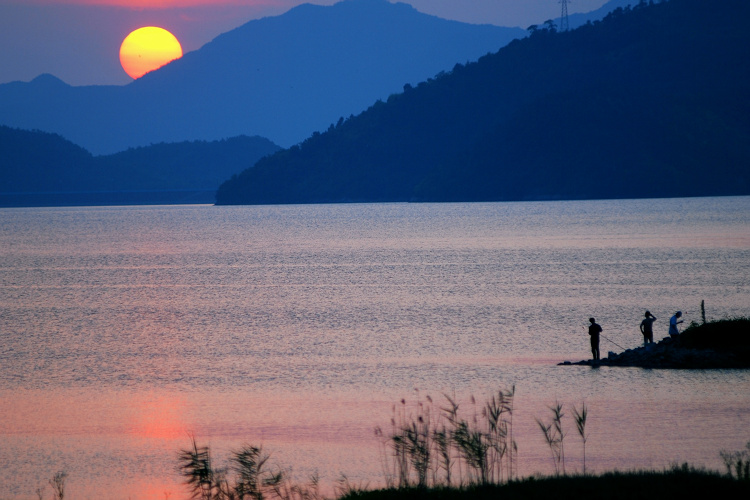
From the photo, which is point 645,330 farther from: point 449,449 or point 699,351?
point 449,449

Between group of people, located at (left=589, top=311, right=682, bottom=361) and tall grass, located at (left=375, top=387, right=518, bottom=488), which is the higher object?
group of people, located at (left=589, top=311, right=682, bottom=361)

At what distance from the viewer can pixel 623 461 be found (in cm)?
2214

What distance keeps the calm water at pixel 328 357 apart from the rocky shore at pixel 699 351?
0.97 m

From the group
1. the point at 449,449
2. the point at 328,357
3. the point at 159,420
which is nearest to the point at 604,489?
the point at 449,449

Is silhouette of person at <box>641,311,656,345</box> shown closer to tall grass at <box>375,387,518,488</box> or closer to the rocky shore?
the rocky shore

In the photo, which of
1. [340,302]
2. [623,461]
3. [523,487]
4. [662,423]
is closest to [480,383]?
[662,423]

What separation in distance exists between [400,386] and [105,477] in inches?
469

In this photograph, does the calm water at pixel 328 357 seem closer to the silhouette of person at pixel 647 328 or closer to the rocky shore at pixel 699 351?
the rocky shore at pixel 699 351

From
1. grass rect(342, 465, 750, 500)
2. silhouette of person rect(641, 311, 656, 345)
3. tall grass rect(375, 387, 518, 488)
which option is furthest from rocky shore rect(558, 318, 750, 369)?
grass rect(342, 465, 750, 500)

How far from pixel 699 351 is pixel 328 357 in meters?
14.5

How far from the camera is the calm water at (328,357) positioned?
80.6 ft

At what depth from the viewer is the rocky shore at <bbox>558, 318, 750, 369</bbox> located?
33.4 meters

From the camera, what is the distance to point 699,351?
111 ft

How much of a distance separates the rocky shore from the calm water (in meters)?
0.97
